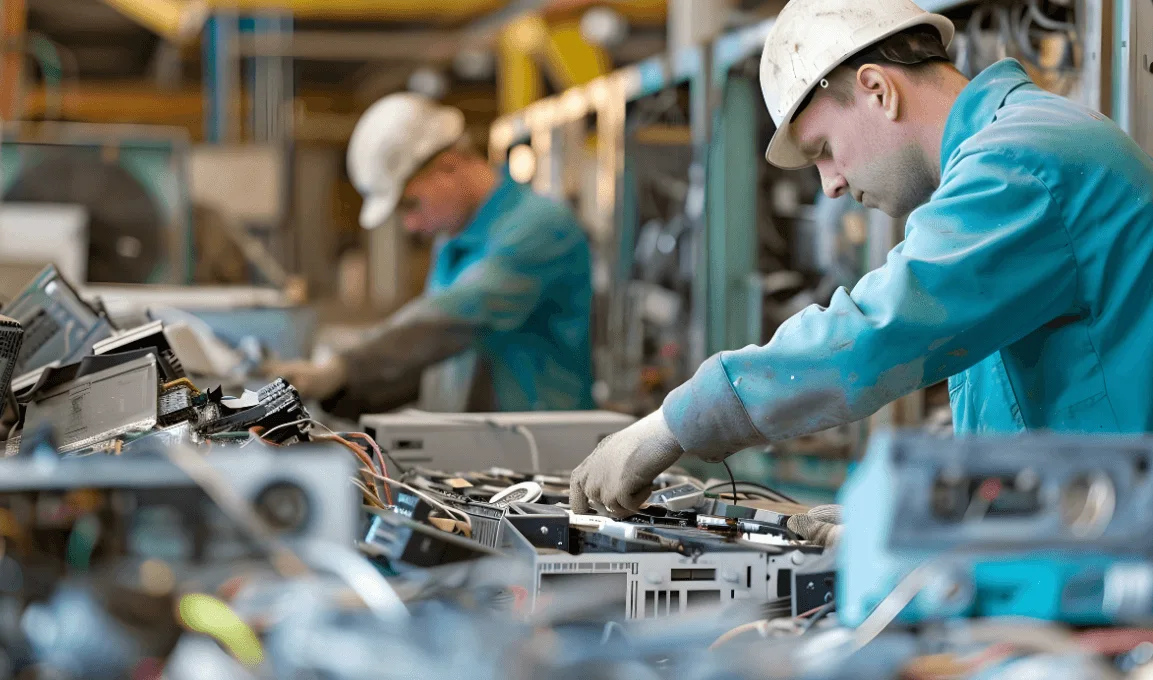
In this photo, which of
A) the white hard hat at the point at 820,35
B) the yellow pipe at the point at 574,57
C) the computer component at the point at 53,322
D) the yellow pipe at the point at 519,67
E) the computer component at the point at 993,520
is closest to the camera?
the computer component at the point at 993,520

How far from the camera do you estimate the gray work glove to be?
1.50m

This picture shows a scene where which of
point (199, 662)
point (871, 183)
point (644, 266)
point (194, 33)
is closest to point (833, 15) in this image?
point (871, 183)

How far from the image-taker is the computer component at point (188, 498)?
0.96 metres

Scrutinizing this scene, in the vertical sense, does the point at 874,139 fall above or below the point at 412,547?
above

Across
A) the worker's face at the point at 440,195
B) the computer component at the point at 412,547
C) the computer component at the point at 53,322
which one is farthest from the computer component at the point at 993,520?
the worker's face at the point at 440,195

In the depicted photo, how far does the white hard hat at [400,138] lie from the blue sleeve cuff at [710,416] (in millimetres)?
2266

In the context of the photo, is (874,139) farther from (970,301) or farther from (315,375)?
(315,375)

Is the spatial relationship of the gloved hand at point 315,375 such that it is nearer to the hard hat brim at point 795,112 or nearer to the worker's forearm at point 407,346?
the worker's forearm at point 407,346

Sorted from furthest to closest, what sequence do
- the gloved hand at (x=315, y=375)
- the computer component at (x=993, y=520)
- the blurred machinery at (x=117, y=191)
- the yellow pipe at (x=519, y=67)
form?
the yellow pipe at (x=519, y=67) < the blurred machinery at (x=117, y=191) < the gloved hand at (x=315, y=375) < the computer component at (x=993, y=520)

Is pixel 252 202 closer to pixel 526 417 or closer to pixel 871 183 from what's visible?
pixel 526 417

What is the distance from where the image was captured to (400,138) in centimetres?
366

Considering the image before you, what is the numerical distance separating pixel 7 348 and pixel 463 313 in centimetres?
166

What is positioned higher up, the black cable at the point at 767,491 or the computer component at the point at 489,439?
the computer component at the point at 489,439

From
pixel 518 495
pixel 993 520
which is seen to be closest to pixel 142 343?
pixel 518 495
